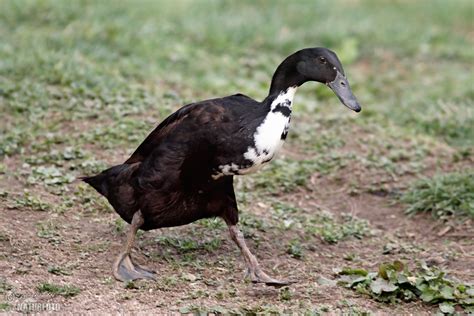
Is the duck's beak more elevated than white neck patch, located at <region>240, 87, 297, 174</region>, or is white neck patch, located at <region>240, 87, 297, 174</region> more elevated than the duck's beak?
the duck's beak

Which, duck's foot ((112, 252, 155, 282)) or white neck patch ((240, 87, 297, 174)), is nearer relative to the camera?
white neck patch ((240, 87, 297, 174))

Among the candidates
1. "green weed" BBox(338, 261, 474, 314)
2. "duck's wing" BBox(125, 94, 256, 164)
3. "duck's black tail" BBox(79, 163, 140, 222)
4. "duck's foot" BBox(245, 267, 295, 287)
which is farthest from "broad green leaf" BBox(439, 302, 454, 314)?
"duck's black tail" BBox(79, 163, 140, 222)

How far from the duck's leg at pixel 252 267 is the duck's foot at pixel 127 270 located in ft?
1.70

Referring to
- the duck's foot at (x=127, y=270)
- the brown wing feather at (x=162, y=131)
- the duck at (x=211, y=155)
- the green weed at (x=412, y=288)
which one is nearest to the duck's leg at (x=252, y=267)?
the duck at (x=211, y=155)

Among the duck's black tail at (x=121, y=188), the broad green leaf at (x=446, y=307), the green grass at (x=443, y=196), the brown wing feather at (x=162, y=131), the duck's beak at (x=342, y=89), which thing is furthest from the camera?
the green grass at (x=443, y=196)

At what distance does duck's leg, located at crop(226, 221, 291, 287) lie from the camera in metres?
4.90

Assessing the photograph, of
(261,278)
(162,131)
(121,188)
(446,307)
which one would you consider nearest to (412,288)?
(446,307)

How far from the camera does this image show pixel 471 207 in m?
6.33

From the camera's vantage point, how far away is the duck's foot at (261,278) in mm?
4875

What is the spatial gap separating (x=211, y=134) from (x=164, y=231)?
1191mm

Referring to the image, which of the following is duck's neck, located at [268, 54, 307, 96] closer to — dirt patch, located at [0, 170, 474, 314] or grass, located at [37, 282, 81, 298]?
dirt patch, located at [0, 170, 474, 314]

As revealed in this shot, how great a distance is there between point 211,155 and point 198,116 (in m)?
0.25

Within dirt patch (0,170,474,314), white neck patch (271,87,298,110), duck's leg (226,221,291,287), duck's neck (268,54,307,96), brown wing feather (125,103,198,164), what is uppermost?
duck's neck (268,54,307,96)

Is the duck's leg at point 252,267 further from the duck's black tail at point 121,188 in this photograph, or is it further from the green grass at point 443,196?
the green grass at point 443,196
